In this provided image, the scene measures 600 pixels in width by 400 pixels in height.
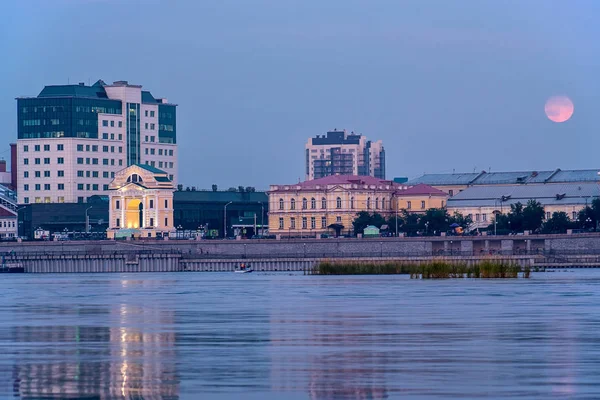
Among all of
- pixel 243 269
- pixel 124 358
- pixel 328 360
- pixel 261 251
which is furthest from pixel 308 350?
pixel 261 251

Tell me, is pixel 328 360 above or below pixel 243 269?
below

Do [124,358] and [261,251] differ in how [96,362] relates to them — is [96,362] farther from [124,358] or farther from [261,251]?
[261,251]

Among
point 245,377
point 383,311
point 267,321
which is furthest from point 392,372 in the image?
point 383,311

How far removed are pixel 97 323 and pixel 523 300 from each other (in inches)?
848

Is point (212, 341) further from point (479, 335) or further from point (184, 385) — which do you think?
point (184, 385)

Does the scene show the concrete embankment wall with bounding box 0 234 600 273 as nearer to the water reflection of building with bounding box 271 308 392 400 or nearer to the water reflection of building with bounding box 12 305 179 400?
the water reflection of building with bounding box 271 308 392 400

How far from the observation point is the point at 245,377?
30469 millimetres

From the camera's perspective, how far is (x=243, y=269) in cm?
16762

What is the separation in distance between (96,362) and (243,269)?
438ft

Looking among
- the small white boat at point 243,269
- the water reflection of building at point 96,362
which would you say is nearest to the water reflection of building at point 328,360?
the water reflection of building at point 96,362

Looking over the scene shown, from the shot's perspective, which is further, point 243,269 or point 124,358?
point 243,269

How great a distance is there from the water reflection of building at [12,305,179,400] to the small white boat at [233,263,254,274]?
112912 mm

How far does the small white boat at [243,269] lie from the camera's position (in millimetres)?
162525

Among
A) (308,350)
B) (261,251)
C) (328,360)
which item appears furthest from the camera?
(261,251)
